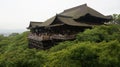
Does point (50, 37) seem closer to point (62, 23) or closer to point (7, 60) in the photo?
point (62, 23)

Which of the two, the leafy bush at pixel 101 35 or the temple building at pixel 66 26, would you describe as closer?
the leafy bush at pixel 101 35

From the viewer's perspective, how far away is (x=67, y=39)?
2650cm

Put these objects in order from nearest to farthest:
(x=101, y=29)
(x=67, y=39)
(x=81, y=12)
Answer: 1. (x=101, y=29)
2. (x=67, y=39)
3. (x=81, y=12)

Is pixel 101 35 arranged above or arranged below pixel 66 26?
below

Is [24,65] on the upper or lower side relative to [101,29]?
lower

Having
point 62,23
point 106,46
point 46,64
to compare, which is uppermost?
point 62,23

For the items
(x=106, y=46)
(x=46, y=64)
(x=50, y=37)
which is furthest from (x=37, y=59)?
(x=50, y=37)

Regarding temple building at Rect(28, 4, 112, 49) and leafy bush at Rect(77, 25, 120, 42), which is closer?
leafy bush at Rect(77, 25, 120, 42)

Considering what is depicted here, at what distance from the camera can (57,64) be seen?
14898mm

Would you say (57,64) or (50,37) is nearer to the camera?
(57,64)

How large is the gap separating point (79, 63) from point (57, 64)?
174cm

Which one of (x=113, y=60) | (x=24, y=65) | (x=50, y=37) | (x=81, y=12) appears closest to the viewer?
(x=113, y=60)

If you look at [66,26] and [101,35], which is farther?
[66,26]

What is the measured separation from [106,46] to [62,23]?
509 inches
